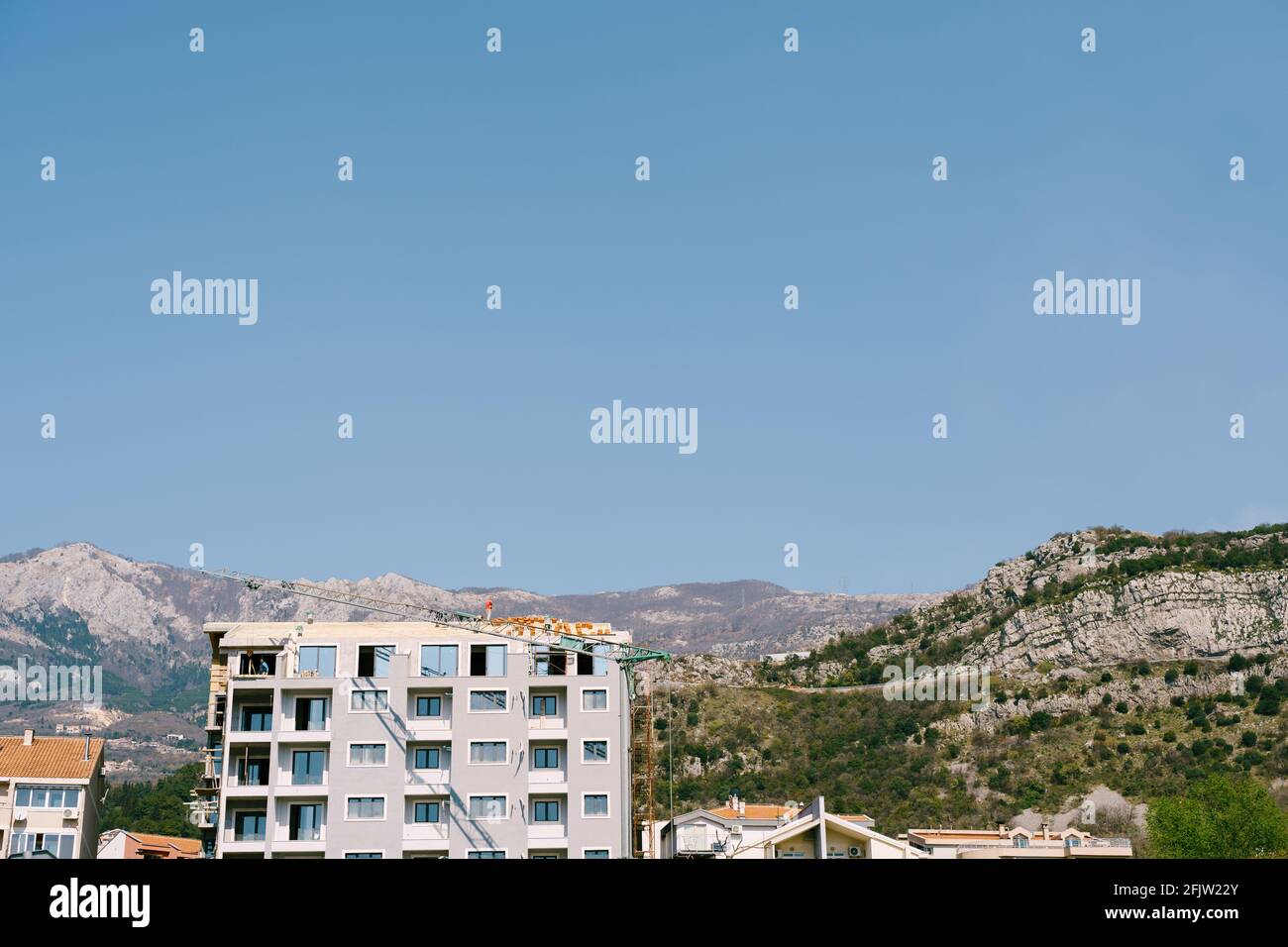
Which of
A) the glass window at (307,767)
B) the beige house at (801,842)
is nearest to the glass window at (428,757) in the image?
the glass window at (307,767)

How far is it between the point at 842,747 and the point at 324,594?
221ft

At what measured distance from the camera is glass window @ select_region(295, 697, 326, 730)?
84438 millimetres

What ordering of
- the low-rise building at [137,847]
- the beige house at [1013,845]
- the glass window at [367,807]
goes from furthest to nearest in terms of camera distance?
1. the low-rise building at [137,847]
2. the beige house at [1013,845]
3. the glass window at [367,807]

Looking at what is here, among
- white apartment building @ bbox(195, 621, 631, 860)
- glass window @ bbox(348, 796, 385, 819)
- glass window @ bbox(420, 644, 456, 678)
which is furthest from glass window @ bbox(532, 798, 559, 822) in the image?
glass window @ bbox(420, 644, 456, 678)

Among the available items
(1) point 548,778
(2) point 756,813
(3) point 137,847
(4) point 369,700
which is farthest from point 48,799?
(2) point 756,813

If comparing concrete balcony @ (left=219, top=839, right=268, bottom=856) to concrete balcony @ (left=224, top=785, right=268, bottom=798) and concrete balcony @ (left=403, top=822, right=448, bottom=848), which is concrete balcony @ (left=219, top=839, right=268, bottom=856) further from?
concrete balcony @ (left=403, top=822, right=448, bottom=848)

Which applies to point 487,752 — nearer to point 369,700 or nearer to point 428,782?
point 428,782

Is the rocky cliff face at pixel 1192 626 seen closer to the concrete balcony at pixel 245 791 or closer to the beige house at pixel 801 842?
the beige house at pixel 801 842

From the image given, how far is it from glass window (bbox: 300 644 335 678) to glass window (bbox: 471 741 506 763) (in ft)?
31.6

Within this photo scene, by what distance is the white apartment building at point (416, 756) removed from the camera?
8162 cm

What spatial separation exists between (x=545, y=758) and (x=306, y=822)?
1364 centimetres

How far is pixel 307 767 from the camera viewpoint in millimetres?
83250

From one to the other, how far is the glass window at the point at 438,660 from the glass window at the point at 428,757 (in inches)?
169
